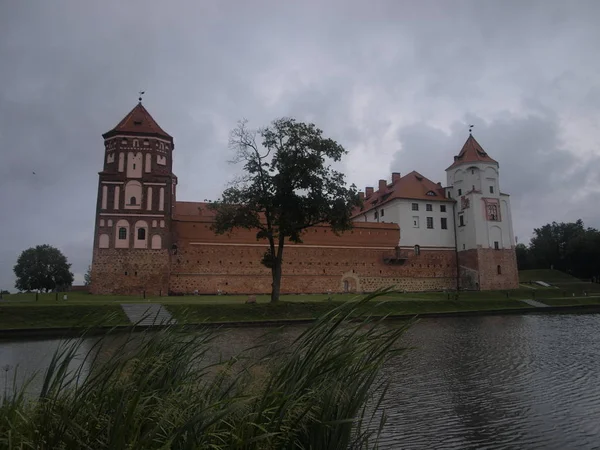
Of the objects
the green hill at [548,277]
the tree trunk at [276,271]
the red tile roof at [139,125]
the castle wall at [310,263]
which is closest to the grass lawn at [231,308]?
the tree trunk at [276,271]

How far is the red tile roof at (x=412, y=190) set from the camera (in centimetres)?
5103

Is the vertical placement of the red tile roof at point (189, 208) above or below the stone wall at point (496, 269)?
above

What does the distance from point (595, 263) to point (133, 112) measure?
197ft

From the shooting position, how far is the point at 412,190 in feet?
170

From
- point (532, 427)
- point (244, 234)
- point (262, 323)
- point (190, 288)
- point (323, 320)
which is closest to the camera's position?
point (323, 320)

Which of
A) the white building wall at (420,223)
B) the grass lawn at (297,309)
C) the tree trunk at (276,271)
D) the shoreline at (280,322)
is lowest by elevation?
the shoreline at (280,322)

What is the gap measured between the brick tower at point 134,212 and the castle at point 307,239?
3.0 inches

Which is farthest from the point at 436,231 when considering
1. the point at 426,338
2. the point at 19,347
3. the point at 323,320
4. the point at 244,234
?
the point at 323,320

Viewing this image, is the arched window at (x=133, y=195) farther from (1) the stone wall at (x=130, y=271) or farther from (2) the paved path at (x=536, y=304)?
(2) the paved path at (x=536, y=304)

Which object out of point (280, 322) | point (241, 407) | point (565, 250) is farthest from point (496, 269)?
point (241, 407)

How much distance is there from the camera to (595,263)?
64.1m

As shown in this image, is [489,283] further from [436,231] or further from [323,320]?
[323,320]

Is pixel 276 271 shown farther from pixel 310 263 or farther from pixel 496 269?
pixel 496 269

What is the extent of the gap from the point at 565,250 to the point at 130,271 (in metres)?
60.8
